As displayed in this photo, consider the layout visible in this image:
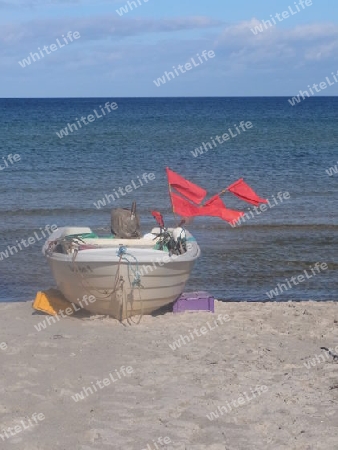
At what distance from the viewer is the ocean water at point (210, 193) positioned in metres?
14.7

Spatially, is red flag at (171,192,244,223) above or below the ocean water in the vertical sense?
above

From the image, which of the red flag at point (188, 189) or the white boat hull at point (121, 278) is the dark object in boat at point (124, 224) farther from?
the white boat hull at point (121, 278)

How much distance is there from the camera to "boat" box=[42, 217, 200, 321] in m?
10.7

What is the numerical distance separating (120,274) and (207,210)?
78.5 inches

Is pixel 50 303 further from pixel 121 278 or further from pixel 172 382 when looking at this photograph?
pixel 172 382

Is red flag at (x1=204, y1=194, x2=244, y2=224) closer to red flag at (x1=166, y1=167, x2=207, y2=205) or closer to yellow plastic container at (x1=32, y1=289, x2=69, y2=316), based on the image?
red flag at (x1=166, y1=167, x2=207, y2=205)

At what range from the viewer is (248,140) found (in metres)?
45.1

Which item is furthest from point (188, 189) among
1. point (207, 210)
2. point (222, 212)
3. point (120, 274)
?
point (120, 274)

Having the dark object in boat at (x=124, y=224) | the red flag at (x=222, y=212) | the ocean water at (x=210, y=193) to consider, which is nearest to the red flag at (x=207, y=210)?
the red flag at (x=222, y=212)

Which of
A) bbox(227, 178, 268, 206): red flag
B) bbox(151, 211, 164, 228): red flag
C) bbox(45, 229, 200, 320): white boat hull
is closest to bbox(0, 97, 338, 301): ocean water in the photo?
bbox(151, 211, 164, 228): red flag

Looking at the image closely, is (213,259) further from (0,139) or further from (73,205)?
(0,139)

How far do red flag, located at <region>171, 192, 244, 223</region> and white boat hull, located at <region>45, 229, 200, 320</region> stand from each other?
0.81 metres

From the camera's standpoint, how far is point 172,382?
8.58 metres

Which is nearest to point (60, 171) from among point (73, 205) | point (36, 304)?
point (73, 205)
